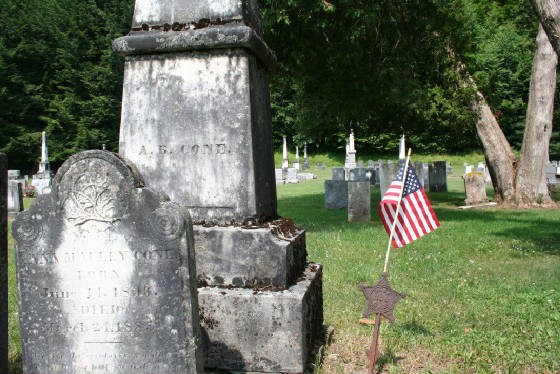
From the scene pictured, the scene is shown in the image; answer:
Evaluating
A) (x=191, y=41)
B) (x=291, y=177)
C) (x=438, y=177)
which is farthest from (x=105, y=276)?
(x=291, y=177)

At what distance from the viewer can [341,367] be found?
3721 millimetres

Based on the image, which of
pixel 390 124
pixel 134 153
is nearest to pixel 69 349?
pixel 134 153

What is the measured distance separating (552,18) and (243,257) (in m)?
6.47

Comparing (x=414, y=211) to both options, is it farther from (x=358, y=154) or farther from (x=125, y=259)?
(x=358, y=154)

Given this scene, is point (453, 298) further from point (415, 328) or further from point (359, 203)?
point (359, 203)

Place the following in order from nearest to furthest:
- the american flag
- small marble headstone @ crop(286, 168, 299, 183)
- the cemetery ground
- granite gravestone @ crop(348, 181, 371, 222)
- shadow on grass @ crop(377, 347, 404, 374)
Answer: shadow on grass @ crop(377, 347, 404, 374)
the cemetery ground
the american flag
granite gravestone @ crop(348, 181, 371, 222)
small marble headstone @ crop(286, 168, 299, 183)

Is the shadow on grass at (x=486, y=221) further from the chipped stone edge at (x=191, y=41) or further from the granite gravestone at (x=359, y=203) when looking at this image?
the chipped stone edge at (x=191, y=41)

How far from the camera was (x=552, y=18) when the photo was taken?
7199 mm

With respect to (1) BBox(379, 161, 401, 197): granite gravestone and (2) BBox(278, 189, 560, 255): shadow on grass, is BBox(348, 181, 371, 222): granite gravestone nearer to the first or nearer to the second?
(2) BBox(278, 189, 560, 255): shadow on grass

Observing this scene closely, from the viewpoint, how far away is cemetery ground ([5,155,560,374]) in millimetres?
3885

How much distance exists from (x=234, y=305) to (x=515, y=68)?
154 feet

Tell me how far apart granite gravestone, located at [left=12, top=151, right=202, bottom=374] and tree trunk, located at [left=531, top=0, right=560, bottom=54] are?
6768 mm

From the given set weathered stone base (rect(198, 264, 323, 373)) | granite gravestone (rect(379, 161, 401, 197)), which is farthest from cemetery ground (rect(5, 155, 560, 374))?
granite gravestone (rect(379, 161, 401, 197))

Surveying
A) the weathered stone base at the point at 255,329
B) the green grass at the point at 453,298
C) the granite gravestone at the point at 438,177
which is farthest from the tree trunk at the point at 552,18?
the granite gravestone at the point at 438,177
